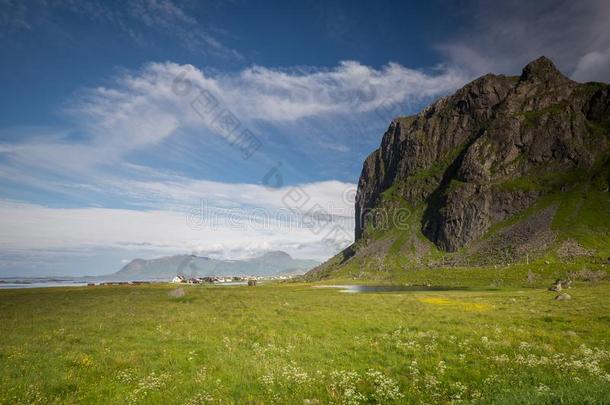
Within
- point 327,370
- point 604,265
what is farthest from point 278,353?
point 604,265

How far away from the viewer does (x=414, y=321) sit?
109 ft

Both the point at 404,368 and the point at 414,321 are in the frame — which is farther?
the point at 414,321

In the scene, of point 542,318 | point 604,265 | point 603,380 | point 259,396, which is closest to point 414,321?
point 542,318

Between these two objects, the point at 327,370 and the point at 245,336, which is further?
the point at 245,336

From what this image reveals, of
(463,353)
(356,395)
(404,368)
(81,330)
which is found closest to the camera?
(356,395)

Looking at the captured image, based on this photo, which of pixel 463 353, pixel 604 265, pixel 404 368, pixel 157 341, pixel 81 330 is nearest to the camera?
pixel 404 368

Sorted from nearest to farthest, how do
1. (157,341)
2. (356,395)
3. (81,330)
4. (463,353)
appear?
1. (356,395)
2. (463,353)
3. (157,341)
4. (81,330)

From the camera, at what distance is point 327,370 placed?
18.6 meters

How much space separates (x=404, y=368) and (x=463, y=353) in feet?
15.5

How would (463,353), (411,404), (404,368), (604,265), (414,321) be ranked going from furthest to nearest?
(604,265) → (414,321) → (463,353) → (404,368) → (411,404)

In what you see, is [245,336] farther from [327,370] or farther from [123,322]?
[123,322]

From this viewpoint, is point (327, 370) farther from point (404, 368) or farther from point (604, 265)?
point (604, 265)

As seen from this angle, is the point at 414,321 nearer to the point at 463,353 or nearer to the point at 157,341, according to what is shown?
the point at 463,353

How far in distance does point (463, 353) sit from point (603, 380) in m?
7.10
